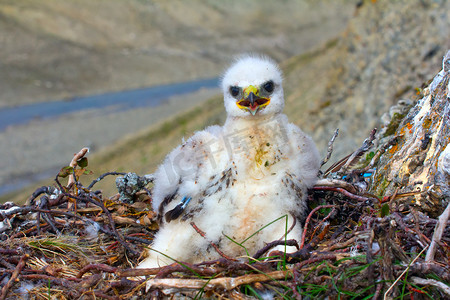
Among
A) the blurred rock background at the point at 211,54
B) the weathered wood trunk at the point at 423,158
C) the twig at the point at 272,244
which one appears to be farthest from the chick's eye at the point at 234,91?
the weathered wood trunk at the point at 423,158

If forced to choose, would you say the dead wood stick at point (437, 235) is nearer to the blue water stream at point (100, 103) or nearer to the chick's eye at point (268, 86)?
the chick's eye at point (268, 86)

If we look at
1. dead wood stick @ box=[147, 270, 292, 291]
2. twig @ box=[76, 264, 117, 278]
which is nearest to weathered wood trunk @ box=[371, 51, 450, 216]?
dead wood stick @ box=[147, 270, 292, 291]

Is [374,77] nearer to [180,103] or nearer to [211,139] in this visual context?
[211,139]

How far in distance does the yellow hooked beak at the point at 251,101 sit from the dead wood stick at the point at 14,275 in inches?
79.1

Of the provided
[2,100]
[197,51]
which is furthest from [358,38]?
[197,51]

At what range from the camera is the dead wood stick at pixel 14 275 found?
338 cm

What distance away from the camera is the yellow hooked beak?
12.4ft

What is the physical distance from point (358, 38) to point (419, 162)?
11.5m

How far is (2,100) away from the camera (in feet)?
145

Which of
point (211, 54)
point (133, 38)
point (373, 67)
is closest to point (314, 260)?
point (373, 67)

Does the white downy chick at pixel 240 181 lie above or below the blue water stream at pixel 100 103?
below

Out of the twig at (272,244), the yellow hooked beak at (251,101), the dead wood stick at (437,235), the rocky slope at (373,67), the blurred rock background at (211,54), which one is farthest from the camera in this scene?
the blurred rock background at (211,54)

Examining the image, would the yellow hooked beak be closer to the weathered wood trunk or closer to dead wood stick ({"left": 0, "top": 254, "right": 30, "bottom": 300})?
the weathered wood trunk

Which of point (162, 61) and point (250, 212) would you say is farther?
point (162, 61)
